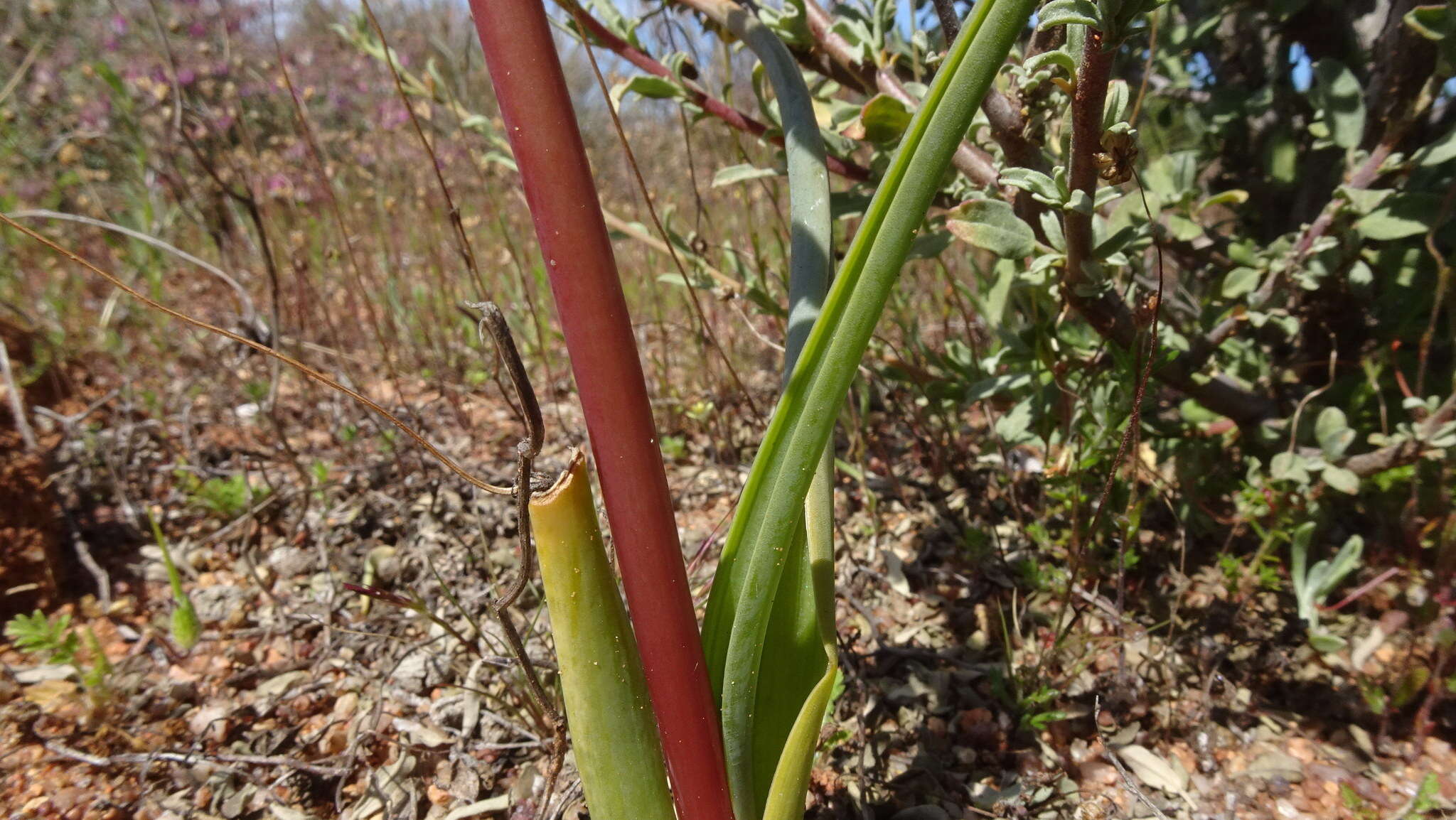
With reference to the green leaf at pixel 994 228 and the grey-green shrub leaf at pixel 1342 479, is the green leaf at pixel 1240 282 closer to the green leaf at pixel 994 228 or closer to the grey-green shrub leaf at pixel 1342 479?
the grey-green shrub leaf at pixel 1342 479

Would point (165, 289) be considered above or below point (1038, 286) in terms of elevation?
above

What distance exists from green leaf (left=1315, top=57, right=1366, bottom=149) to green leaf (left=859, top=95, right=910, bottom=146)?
0.72 metres

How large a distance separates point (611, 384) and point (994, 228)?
0.64 metres

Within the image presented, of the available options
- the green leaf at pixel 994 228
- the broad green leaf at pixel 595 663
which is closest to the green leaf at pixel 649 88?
the green leaf at pixel 994 228

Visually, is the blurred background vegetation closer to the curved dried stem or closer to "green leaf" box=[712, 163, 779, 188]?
"green leaf" box=[712, 163, 779, 188]

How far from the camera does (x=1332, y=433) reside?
4.25 ft

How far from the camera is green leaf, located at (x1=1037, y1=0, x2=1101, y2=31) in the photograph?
0.71 m

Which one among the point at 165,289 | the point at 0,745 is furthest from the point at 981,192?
the point at 165,289

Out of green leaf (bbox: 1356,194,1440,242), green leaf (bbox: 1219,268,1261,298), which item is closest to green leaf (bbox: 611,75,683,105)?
green leaf (bbox: 1219,268,1261,298)

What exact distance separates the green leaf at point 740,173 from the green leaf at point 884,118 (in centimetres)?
19

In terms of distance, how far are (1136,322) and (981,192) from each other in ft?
0.89

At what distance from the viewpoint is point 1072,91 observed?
2.72 ft

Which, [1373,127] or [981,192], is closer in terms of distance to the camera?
[981,192]

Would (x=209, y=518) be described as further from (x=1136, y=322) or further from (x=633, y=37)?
(x=1136, y=322)
